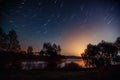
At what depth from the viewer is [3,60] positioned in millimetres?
39312

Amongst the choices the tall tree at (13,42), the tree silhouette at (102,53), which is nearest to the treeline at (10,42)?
the tall tree at (13,42)

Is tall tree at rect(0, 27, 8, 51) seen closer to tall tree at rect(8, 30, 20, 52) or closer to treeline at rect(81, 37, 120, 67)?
tall tree at rect(8, 30, 20, 52)

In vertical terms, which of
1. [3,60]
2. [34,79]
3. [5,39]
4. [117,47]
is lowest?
[34,79]

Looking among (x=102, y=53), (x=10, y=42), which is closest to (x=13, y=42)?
(x=10, y=42)

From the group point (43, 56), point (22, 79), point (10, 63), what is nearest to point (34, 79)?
point (22, 79)

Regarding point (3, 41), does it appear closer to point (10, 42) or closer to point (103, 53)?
point (10, 42)

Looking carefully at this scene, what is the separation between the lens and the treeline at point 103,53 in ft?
183

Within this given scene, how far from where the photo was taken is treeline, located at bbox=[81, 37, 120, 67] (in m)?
55.9

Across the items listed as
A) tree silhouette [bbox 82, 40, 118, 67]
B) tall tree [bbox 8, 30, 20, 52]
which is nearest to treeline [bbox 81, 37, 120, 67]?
tree silhouette [bbox 82, 40, 118, 67]

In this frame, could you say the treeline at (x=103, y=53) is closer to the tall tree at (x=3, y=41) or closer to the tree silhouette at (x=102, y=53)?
the tree silhouette at (x=102, y=53)

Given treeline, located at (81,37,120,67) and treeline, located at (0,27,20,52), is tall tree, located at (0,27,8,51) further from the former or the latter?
treeline, located at (81,37,120,67)

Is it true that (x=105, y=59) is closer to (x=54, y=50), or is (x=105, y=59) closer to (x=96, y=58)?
(x=96, y=58)

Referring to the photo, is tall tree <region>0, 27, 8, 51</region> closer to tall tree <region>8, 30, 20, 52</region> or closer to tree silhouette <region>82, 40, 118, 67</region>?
tall tree <region>8, 30, 20, 52</region>

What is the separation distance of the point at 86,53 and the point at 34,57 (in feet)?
63.3
